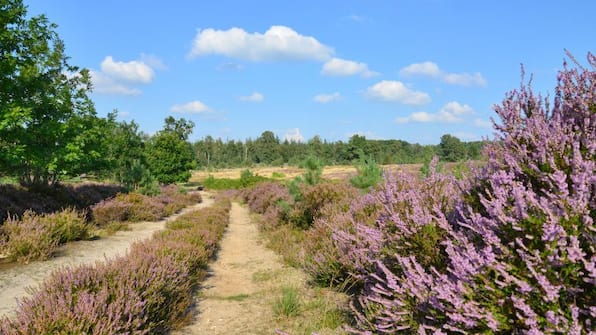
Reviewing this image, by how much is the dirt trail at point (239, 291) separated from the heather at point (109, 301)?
0.41 m

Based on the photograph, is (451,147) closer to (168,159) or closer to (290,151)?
(290,151)

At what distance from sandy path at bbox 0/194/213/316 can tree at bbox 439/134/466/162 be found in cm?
8891

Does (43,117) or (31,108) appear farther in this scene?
(43,117)

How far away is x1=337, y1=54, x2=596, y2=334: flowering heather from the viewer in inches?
81.8

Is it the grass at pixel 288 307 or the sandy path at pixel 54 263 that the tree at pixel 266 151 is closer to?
the sandy path at pixel 54 263

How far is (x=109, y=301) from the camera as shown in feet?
12.8

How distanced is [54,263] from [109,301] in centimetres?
497

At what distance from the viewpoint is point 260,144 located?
119125 mm

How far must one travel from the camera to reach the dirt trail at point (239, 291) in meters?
4.79

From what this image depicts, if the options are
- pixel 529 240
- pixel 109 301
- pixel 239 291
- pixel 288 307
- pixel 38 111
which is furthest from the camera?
pixel 38 111

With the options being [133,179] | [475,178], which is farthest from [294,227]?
[133,179]

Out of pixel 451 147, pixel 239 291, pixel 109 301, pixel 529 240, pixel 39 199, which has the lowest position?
pixel 239 291

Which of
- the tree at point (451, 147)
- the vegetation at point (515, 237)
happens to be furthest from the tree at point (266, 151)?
the vegetation at point (515, 237)

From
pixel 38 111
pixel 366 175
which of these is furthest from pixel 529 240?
pixel 38 111
